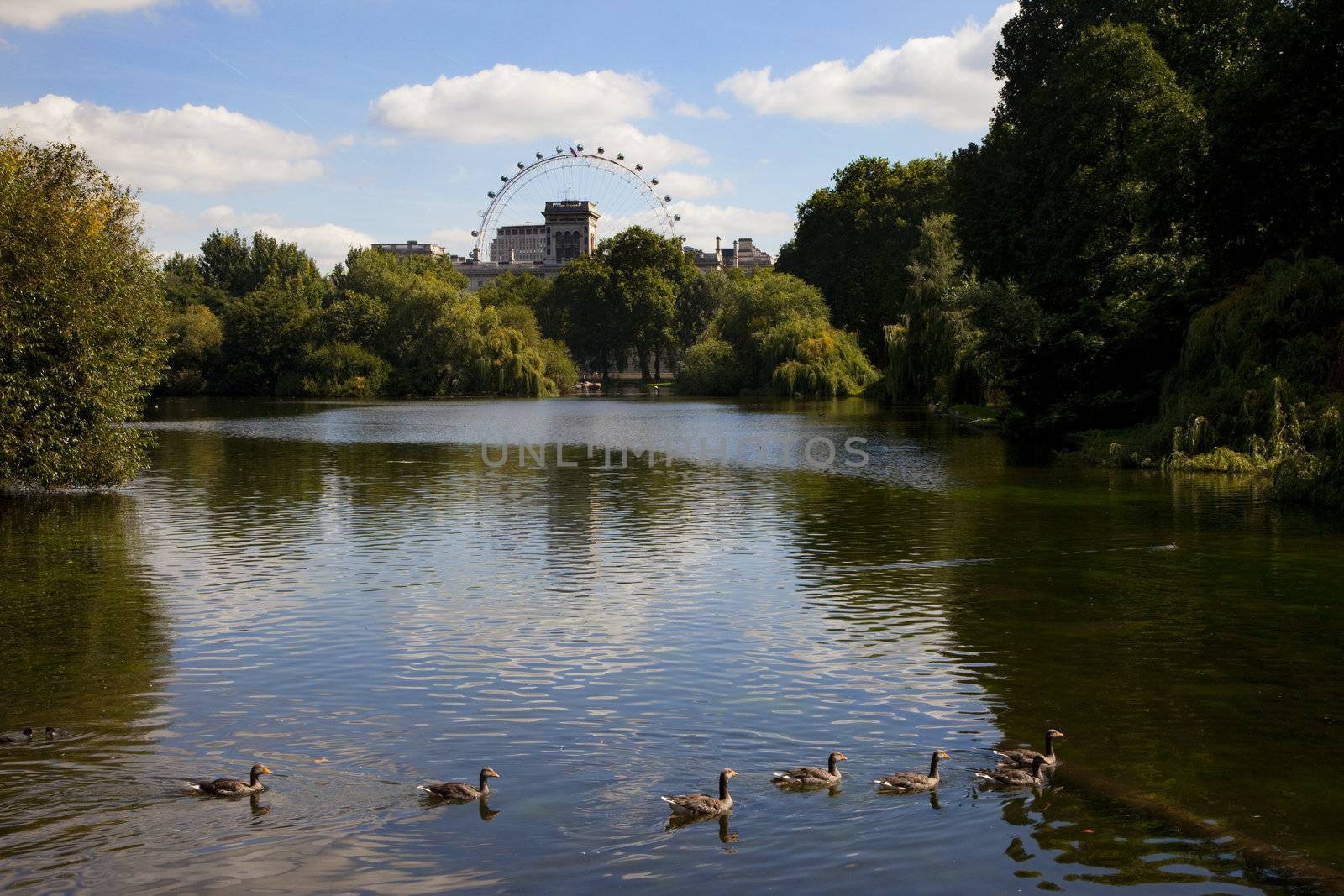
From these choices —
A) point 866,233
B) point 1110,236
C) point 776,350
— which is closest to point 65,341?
point 1110,236

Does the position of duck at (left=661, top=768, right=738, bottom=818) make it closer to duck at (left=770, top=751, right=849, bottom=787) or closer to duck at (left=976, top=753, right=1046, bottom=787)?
duck at (left=770, top=751, right=849, bottom=787)

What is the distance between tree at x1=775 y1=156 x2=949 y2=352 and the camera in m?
120

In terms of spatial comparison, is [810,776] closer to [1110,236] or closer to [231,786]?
[231,786]

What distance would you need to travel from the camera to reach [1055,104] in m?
55.7

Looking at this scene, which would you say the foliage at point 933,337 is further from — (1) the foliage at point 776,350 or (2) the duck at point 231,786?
(2) the duck at point 231,786

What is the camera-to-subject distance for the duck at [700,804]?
434 inches

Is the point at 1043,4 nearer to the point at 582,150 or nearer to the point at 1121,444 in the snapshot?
the point at 1121,444

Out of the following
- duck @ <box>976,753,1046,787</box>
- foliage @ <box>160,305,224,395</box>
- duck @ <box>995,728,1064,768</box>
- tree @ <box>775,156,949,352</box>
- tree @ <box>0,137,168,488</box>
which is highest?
tree @ <box>775,156,949,352</box>

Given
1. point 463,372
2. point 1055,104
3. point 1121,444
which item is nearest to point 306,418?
point 463,372

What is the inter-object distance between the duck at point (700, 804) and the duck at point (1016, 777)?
8.32 ft

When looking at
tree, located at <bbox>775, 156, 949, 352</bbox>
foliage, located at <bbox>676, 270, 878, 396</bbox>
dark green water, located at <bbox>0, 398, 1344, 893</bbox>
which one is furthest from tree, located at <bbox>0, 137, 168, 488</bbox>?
tree, located at <bbox>775, 156, 949, 352</bbox>

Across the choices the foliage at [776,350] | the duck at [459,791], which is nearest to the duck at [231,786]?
the duck at [459,791]

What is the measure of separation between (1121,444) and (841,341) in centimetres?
7279

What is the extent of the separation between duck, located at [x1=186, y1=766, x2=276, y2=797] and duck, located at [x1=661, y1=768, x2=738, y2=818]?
3.72m
